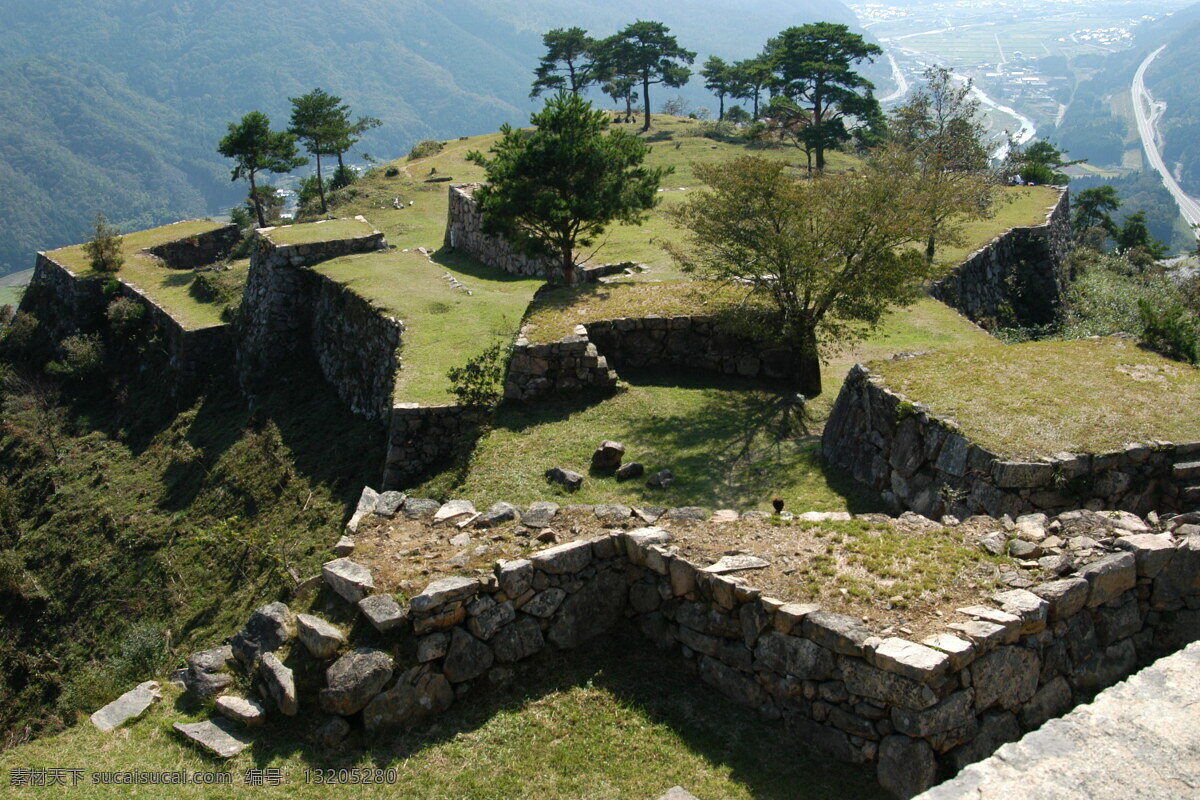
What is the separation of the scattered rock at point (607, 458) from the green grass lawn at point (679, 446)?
229mm

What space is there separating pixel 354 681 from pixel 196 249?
34635 millimetres

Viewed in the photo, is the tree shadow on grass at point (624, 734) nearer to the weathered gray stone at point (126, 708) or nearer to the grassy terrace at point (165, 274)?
the weathered gray stone at point (126, 708)

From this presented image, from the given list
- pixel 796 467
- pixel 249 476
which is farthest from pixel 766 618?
pixel 249 476

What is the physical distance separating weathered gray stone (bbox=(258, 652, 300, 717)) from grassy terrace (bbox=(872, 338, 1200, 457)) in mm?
7913

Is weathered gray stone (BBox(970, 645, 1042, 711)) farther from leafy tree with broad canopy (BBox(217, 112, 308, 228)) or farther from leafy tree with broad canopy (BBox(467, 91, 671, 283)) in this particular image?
leafy tree with broad canopy (BBox(217, 112, 308, 228))

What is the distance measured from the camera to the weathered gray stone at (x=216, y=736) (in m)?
6.69

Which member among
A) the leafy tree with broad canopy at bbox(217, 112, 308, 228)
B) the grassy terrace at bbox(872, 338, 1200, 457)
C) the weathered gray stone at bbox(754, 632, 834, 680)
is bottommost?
the weathered gray stone at bbox(754, 632, 834, 680)

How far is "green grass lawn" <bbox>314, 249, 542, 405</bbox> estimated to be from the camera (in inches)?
657

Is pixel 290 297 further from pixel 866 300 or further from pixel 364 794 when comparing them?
pixel 364 794

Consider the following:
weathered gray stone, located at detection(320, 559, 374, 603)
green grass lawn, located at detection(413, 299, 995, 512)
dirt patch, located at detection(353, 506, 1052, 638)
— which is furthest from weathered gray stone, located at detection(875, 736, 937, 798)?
green grass lawn, located at detection(413, 299, 995, 512)

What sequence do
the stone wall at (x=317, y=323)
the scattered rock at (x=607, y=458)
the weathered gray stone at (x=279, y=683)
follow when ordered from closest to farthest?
the weathered gray stone at (x=279, y=683), the scattered rock at (x=607, y=458), the stone wall at (x=317, y=323)

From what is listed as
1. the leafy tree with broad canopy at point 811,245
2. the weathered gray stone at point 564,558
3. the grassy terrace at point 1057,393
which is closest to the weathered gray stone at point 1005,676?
the weathered gray stone at point 564,558

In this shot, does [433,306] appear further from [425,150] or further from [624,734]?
[425,150]

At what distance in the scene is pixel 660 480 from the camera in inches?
483
